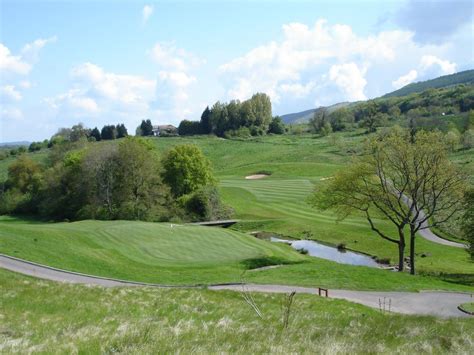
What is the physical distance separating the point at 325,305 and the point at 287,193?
61.0 meters

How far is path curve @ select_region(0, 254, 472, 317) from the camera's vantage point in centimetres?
2482

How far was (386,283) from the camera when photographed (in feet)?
97.9

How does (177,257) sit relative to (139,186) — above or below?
below

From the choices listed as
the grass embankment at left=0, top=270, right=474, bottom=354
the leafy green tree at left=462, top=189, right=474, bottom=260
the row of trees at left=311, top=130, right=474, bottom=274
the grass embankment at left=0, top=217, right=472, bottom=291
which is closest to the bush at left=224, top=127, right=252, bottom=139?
the grass embankment at left=0, top=217, right=472, bottom=291

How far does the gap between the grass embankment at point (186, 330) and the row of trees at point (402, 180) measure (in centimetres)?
2404

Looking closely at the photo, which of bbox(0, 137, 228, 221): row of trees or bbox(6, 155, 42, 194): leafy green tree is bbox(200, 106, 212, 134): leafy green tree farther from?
bbox(0, 137, 228, 221): row of trees

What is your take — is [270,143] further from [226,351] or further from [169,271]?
[226,351]

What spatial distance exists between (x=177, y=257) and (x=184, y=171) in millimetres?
32043

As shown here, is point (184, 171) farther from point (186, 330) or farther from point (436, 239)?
point (186, 330)

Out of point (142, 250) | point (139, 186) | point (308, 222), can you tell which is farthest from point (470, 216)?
point (139, 186)

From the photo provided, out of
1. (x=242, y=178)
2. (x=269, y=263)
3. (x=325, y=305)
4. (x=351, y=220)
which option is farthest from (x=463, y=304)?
(x=242, y=178)

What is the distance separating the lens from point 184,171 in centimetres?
7081

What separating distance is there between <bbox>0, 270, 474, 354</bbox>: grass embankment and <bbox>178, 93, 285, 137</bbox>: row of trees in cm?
15972

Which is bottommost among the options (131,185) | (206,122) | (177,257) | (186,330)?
(177,257)
